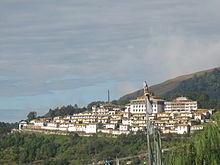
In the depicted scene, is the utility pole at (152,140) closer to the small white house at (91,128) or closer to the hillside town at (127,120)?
the hillside town at (127,120)

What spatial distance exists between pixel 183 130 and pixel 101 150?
1727 cm

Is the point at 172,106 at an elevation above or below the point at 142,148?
above

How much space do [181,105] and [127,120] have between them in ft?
59.3

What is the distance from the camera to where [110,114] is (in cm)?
14325

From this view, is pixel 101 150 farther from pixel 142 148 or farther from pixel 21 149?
pixel 21 149

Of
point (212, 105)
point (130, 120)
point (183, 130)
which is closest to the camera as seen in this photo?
point (183, 130)

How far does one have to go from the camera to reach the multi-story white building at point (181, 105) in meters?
140

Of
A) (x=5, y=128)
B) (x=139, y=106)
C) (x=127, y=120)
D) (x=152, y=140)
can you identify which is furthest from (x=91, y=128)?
(x=152, y=140)

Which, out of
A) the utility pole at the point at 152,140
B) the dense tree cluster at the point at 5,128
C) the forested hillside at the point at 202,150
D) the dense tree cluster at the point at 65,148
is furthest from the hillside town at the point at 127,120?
the utility pole at the point at 152,140

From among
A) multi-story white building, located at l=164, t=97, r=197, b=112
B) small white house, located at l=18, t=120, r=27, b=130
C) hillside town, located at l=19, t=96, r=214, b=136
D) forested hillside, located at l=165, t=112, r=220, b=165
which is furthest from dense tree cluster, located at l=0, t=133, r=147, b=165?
forested hillside, located at l=165, t=112, r=220, b=165

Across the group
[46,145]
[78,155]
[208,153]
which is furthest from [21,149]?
[208,153]

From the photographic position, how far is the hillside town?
121m

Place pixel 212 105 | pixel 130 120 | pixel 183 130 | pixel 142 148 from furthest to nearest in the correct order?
pixel 212 105 < pixel 130 120 < pixel 183 130 < pixel 142 148

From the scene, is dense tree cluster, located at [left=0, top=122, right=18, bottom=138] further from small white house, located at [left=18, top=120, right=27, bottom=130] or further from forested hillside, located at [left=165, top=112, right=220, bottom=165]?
forested hillside, located at [left=165, top=112, right=220, bottom=165]
